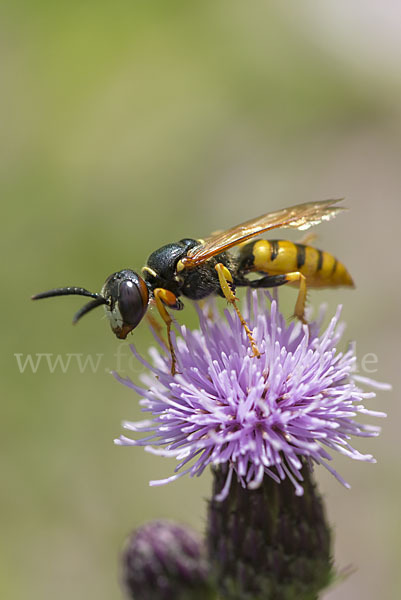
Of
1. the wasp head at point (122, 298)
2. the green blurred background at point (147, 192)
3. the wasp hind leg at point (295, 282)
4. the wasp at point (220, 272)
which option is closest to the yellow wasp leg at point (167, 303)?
the wasp at point (220, 272)

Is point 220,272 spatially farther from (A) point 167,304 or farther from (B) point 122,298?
(B) point 122,298

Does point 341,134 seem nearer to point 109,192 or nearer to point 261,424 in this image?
point 109,192

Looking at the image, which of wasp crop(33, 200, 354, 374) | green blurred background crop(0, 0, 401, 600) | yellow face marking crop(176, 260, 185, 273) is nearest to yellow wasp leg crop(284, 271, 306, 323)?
wasp crop(33, 200, 354, 374)

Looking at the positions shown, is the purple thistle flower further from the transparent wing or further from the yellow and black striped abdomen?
the yellow and black striped abdomen

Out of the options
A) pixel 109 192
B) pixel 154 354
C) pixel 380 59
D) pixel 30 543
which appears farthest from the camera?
pixel 380 59

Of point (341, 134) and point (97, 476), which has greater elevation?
point (341, 134)

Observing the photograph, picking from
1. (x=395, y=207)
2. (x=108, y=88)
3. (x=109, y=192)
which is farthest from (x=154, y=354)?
(x=108, y=88)
